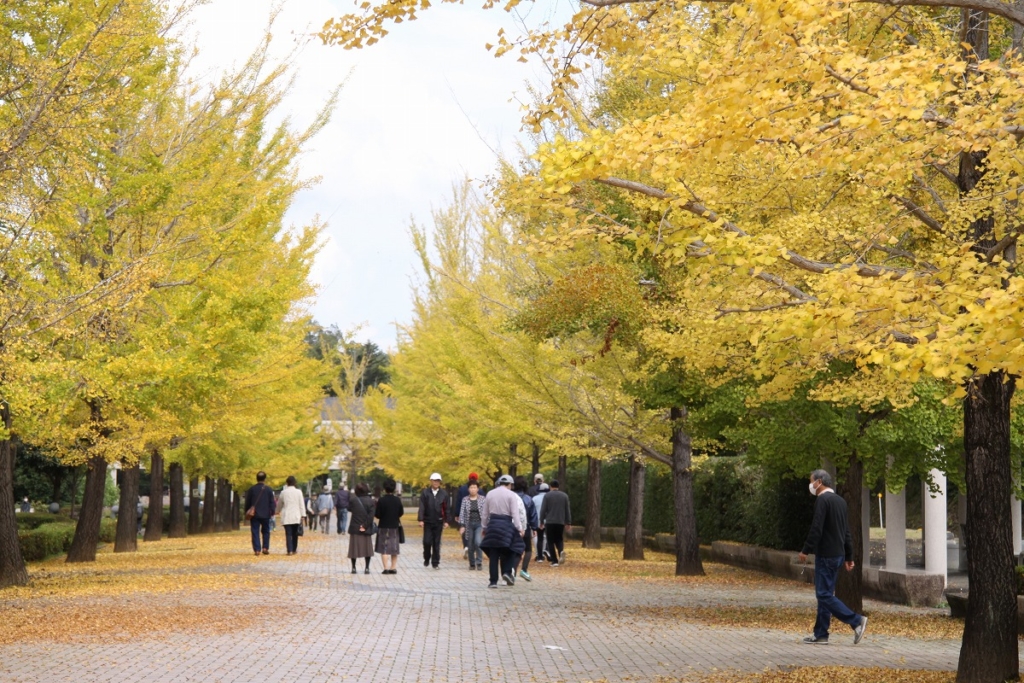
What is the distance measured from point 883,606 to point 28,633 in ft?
36.9

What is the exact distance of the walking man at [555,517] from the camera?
2355 cm

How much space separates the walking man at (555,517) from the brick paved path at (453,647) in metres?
6.50

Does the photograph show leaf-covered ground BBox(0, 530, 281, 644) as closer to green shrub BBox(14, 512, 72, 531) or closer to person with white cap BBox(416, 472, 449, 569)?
person with white cap BBox(416, 472, 449, 569)

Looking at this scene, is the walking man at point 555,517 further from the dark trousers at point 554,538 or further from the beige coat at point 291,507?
the beige coat at point 291,507

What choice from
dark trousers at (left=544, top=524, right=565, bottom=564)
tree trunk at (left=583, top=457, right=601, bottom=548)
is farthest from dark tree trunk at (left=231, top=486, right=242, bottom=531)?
dark trousers at (left=544, top=524, right=565, bottom=564)

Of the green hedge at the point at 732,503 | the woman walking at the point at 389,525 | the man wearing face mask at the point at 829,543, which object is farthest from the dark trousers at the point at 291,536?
the man wearing face mask at the point at 829,543

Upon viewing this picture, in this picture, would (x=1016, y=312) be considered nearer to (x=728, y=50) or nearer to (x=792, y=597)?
(x=728, y=50)

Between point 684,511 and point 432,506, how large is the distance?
15.2 ft

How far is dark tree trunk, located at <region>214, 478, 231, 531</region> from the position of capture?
49.4 meters

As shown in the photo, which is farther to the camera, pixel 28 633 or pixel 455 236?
pixel 455 236

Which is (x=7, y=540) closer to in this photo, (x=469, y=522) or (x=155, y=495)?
(x=469, y=522)

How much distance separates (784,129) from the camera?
6246 mm

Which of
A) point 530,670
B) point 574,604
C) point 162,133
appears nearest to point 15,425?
point 162,133

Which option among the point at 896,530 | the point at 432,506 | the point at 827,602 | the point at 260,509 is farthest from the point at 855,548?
the point at 260,509
